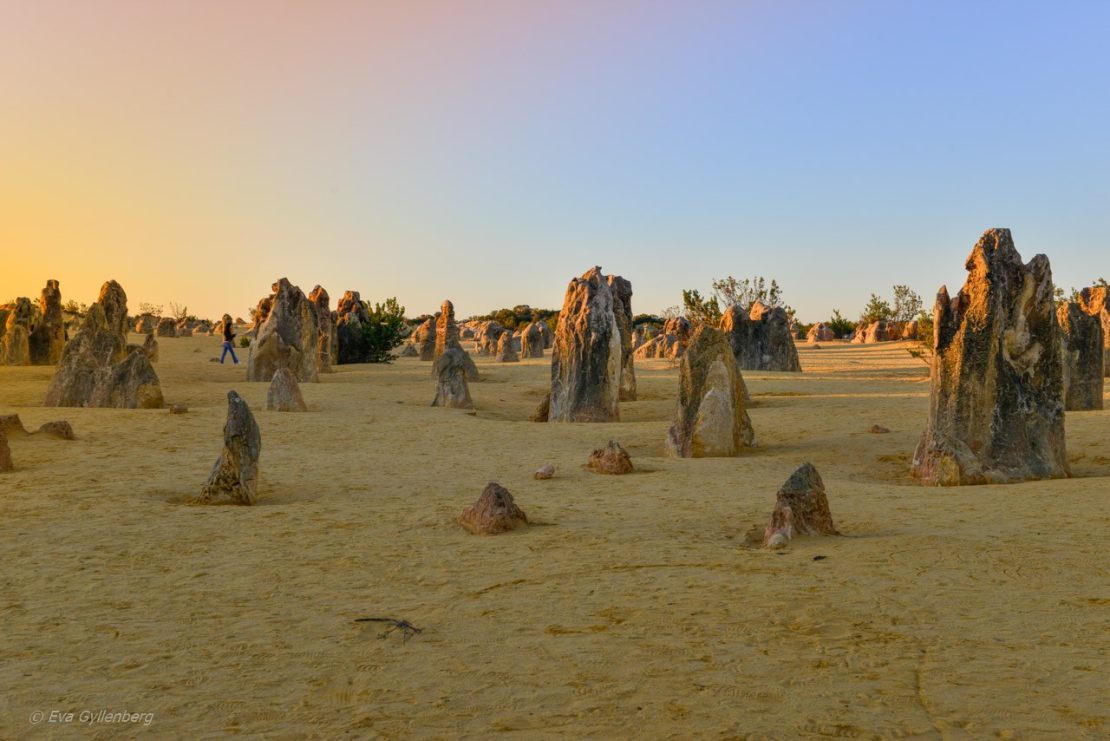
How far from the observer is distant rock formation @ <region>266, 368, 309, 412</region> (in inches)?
642

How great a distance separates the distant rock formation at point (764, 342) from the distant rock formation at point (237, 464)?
22.8 m

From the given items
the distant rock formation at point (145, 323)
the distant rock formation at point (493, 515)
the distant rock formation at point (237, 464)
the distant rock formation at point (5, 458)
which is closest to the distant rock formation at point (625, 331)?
the distant rock formation at point (237, 464)

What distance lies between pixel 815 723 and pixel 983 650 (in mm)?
1192

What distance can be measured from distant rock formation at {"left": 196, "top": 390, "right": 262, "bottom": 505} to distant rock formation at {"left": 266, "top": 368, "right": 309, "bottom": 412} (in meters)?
7.65

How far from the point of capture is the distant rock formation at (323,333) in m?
28.8

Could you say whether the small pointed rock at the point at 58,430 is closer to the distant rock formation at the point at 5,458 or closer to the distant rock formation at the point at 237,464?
the distant rock formation at the point at 5,458

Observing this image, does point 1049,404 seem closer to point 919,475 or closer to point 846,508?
point 919,475

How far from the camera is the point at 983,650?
14.1ft

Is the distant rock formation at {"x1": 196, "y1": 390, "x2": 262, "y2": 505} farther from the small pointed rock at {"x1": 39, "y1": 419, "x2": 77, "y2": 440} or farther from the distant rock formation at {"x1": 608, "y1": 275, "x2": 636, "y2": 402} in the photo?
the distant rock formation at {"x1": 608, "y1": 275, "x2": 636, "y2": 402}

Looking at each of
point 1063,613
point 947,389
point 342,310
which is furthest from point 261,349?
point 1063,613

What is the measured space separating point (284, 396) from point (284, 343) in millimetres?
7191

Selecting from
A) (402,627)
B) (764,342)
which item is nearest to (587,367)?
(402,627)

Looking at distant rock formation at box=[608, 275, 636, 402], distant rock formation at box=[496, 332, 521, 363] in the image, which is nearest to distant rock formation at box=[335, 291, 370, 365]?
distant rock formation at box=[496, 332, 521, 363]

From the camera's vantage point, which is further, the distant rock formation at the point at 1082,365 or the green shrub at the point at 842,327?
the green shrub at the point at 842,327
